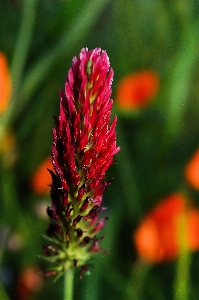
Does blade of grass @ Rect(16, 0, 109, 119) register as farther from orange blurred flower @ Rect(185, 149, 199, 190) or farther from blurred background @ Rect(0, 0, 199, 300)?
orange blurred flower @ Rect(185, 149, 199, 190)

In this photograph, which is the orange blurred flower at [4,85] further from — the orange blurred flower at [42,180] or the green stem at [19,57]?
the orange blurred flower at [42,180]

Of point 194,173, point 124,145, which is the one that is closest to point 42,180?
point 124,145

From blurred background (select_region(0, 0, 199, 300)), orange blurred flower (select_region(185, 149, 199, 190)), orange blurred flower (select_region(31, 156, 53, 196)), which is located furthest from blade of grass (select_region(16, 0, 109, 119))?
orange blurred flower (select_region(185, 149, 199, 190))

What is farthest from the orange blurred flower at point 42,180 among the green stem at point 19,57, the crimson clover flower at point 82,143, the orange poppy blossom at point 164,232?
the crimson clover flower at point 82,143

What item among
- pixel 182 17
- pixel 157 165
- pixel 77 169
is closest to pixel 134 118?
pixel 157 165

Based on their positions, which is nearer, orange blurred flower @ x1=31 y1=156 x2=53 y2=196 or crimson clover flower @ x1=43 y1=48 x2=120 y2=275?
crimson clover flower @ x1=43 y1=48 x2=120 y2=275

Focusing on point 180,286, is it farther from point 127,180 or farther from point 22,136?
point 22,136
